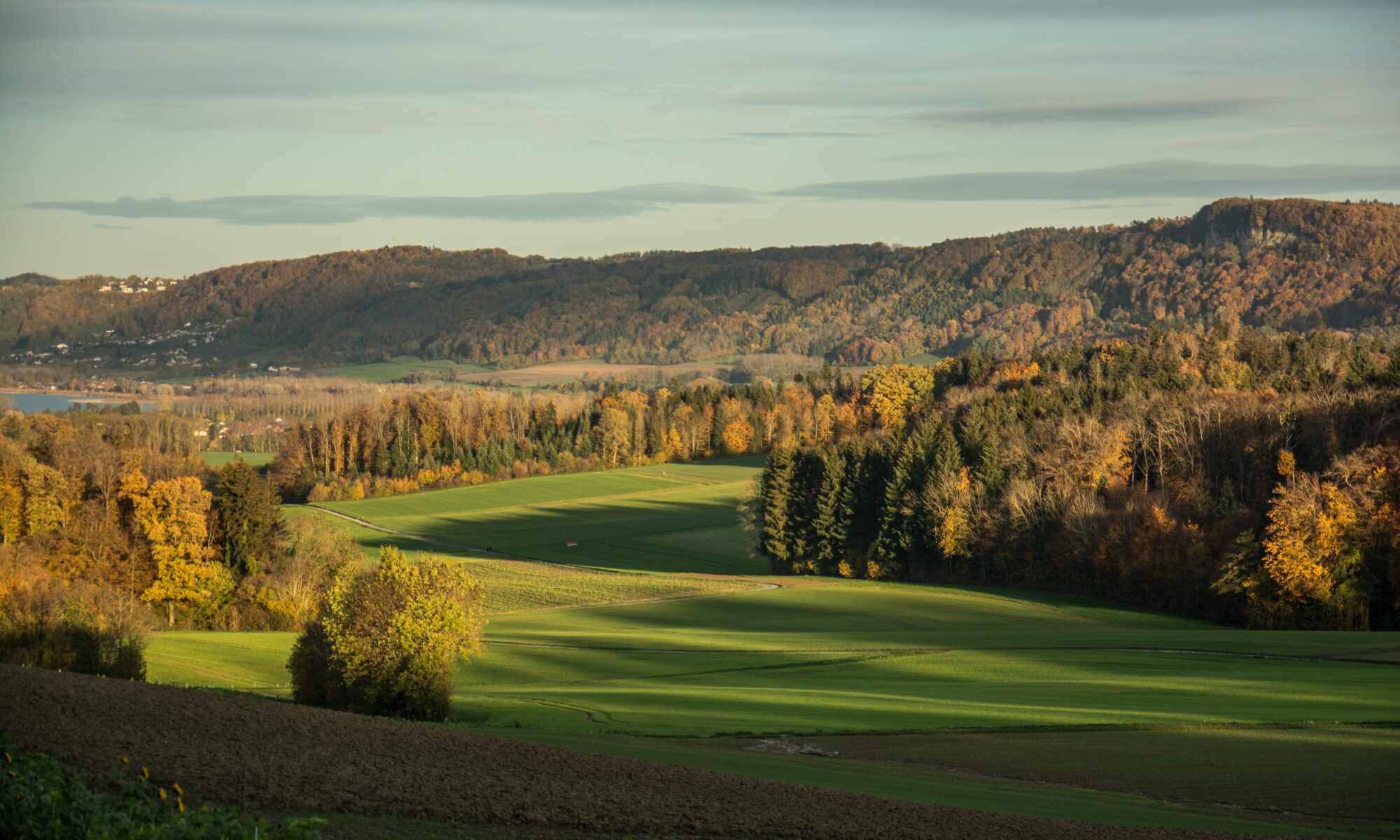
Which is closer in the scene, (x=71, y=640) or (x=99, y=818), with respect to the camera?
(x=99, y=818)

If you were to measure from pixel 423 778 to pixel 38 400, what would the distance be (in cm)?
6940

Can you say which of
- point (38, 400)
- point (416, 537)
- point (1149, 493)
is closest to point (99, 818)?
point (1149, 493)

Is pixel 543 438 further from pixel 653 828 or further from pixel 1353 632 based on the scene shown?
pixel 653 828

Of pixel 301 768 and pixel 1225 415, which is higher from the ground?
pixel 1225 415

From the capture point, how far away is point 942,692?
3897 centimetres

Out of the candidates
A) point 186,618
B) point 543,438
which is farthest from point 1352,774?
point 543,438

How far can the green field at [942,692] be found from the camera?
25.5 m

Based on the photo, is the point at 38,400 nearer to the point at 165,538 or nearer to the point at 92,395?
the point at 165,538

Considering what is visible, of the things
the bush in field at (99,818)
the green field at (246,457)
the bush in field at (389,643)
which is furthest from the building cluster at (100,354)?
the bush in field at (99,818)

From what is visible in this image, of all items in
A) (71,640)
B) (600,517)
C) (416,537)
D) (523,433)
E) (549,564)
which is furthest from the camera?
(523,433)

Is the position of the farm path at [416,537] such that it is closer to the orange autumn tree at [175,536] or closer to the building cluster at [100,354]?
the building cluster at [100,354]

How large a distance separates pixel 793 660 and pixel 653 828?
99.8ft

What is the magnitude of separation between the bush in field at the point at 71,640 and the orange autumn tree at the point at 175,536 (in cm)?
2500

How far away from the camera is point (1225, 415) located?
81125mm
